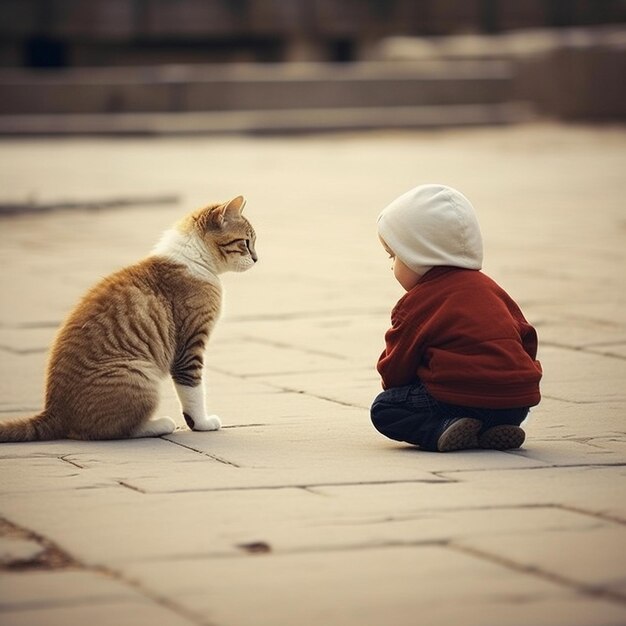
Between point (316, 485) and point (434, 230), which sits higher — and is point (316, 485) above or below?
below

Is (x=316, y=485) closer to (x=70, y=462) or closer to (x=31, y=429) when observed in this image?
(x=70, y=462)

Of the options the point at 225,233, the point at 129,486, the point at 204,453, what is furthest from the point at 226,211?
the point at 129,486

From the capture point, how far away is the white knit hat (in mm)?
5277

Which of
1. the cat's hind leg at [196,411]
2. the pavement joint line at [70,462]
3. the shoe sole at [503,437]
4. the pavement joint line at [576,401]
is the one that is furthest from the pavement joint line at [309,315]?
the pavement joint line at [70,462]

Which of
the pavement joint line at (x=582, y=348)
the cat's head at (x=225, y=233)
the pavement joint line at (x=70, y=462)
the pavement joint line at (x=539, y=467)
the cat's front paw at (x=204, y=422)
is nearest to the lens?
the pavement joint line at (x=539, y=467)

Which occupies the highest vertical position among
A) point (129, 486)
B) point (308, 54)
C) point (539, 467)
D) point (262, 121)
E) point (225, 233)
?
point (308, 54)

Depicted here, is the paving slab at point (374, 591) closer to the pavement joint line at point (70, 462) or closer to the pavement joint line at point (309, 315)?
the pavement joint line at point (70, 462)

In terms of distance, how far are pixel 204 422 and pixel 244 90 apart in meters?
22.9

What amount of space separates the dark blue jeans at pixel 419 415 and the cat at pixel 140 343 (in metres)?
0.75

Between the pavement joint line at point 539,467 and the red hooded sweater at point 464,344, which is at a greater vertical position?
the red hooded sweater at point 464,344

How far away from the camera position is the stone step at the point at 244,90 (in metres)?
27.8

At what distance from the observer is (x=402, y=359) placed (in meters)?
5.32

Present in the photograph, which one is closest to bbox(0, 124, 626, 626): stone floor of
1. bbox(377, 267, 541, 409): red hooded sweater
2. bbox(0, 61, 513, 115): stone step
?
bbox(377, 267, 541, 409): red hooded sweater

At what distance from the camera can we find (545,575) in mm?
3686
